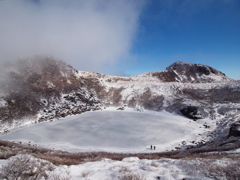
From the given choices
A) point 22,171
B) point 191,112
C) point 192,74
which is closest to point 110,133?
point 22,171

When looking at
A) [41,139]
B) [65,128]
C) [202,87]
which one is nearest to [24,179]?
[41,139]

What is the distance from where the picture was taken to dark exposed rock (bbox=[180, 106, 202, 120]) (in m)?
39.2

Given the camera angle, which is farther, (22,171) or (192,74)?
(192,74)

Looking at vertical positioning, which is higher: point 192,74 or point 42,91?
point 192,74

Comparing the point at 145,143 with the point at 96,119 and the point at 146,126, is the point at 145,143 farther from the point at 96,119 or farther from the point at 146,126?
the point at 96,119

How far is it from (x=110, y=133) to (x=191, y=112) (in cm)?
2516

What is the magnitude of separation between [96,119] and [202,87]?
4575cm

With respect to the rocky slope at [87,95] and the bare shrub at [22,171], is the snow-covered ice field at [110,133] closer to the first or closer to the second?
the rocky slope at [87,95]

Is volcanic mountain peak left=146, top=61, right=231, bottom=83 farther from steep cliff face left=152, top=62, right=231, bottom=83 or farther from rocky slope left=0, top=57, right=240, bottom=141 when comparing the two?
rocky slope left=0, top=57, right=240, bottom=141

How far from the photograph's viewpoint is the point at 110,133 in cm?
2912

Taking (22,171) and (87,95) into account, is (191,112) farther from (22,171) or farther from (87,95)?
(22,171)

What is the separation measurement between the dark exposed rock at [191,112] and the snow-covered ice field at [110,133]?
2.28 meters

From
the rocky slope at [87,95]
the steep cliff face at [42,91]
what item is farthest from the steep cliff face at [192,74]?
the steep cliff face at [42,91]

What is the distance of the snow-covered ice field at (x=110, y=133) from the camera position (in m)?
24.2
